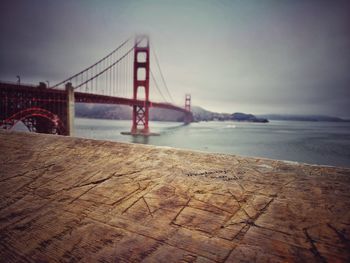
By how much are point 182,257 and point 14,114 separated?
18.8m

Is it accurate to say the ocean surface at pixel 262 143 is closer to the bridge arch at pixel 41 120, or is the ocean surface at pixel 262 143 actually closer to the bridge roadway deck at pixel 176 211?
the bridge arch at pixel 41 120

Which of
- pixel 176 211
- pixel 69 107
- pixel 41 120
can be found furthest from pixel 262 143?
pixel 176 211

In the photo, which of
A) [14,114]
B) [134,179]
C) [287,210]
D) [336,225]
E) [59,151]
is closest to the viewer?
[336,225]

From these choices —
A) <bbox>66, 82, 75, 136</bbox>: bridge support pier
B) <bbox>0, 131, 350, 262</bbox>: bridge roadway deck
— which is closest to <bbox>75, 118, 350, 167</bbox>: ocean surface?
<bbox>66, 82, 75, 136</bbox>: bridge support pier

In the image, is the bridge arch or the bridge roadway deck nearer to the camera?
the bridge roadway deck

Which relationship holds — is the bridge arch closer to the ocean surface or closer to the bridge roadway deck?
the ocean surface

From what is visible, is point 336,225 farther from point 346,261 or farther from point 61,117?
point 61,117

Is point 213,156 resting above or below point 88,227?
above

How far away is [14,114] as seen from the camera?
15.3 meters

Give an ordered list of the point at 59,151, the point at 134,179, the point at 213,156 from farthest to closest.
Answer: the point at 59,151 < the point at 213,156 < the point at 134,179

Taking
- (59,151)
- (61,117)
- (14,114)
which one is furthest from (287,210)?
(61,117)

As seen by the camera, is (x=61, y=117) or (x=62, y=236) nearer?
(x=62, y=236)

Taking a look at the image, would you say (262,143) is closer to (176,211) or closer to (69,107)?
(69,107)

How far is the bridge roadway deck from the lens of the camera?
0.71 m
